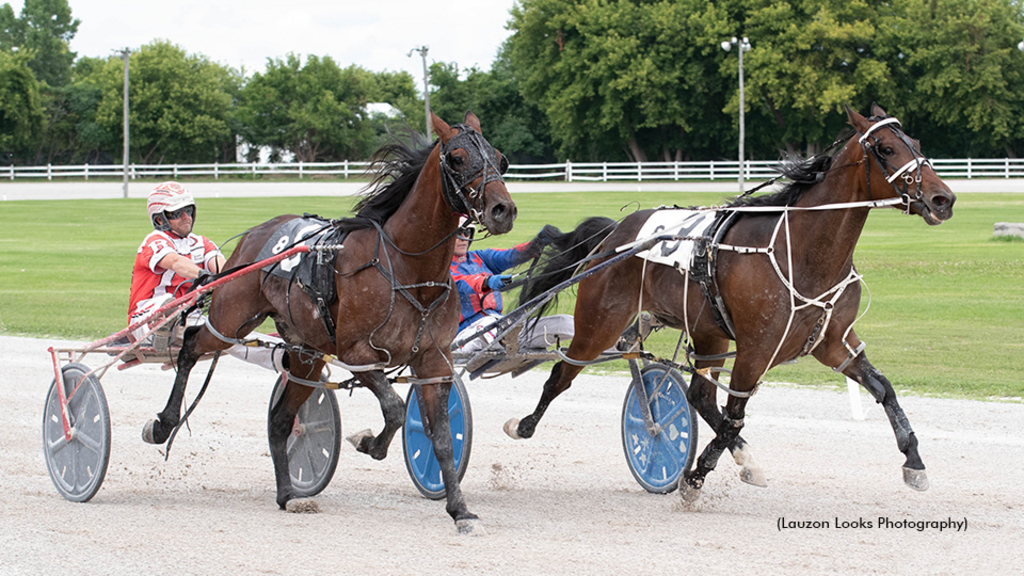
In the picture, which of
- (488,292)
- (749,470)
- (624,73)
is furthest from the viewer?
(624,73)

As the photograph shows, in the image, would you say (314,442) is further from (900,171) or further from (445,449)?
(900,171)

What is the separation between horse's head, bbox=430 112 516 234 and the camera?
13.5 feet

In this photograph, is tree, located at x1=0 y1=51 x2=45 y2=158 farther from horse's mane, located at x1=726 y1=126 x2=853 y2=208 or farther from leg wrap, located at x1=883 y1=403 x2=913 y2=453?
leg wrap, located at x1=883 y1=403 x2=913 y2=453

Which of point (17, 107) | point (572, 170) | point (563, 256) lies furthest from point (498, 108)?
point (563, 256)

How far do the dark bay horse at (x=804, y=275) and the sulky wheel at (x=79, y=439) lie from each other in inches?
107

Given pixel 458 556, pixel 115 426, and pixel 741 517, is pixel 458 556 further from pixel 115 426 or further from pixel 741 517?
pixel 115 426

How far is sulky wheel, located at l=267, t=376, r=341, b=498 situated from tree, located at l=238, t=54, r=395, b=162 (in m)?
46.2

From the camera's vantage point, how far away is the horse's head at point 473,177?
13.5 feet

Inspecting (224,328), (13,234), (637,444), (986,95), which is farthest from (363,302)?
(986,95)

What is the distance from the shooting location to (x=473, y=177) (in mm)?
4258

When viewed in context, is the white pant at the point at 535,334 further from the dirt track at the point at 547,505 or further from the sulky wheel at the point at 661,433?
the dirt track at the point at 547,505

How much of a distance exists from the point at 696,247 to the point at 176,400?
263 centimetres

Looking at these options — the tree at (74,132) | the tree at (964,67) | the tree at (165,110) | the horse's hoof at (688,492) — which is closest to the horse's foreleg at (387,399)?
the horse's hoof at (688,492)

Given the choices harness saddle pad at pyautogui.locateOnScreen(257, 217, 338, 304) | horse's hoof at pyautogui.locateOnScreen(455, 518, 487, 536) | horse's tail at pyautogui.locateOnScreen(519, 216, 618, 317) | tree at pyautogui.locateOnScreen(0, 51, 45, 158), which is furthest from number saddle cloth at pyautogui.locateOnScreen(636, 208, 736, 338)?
tree at pyautogui.locateOnScreen(0, 51, 45, 158)
